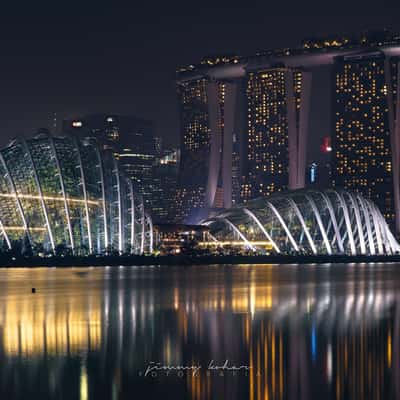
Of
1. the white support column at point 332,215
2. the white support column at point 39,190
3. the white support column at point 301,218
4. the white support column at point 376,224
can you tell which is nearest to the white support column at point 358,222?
the white support column at point 376,224

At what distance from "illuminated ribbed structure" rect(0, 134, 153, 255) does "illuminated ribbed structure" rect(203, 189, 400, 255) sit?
27561mm

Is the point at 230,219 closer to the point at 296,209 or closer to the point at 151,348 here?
the point at 296,209

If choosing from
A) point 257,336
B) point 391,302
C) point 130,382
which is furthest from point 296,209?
point 130,382

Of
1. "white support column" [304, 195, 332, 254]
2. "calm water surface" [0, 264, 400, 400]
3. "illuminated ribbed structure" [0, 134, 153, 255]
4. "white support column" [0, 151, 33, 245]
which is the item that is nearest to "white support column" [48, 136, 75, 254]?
"illuminated ribbed structure" [0, 134, 153, 255]

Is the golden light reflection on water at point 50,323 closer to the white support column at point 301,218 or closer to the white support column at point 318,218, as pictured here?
the white support column at point 301,218

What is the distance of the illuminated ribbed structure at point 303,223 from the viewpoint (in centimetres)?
16075

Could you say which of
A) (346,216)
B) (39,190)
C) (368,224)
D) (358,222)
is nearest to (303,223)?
(346,216)

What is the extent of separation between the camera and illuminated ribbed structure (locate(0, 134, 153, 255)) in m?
125

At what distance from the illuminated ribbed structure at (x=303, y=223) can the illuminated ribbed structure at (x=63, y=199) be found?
27561mm

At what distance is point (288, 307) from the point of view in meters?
58.8

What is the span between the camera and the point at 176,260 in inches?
6220

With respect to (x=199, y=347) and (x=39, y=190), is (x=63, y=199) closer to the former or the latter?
(x=39, y=190)

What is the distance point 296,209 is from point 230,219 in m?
10.2

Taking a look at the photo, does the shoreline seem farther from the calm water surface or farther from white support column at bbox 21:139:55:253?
the calm water surface
